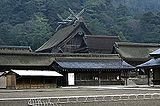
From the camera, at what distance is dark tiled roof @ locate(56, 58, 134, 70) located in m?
44.4

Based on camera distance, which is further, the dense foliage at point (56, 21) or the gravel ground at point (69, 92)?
the dense foliage at point (56, 21)

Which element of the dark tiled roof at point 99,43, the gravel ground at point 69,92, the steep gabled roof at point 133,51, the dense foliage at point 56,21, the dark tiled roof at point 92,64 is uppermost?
the dense foliage at point 56,21

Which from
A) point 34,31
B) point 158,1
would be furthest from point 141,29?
point 158,1

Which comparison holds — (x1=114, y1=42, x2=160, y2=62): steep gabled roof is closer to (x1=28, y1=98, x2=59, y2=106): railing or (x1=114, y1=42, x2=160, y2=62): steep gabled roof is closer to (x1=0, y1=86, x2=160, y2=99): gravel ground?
(x1=0, y1=86, x2=160, y2=99): gravel ground

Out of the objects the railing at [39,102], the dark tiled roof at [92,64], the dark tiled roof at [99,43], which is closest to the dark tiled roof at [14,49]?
the dark tiled roof at [92,64]

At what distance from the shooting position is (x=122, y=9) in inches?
3991

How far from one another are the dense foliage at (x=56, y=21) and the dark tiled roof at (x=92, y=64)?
3092 centimetres

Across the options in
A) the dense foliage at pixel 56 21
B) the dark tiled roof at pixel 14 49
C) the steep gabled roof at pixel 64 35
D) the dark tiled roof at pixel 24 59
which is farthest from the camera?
the dense foliage at pixel 56 21

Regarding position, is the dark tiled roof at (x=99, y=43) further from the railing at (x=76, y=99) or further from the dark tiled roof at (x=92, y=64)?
the railing at (x=76, y=99)

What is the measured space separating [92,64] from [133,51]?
12351 millimetres

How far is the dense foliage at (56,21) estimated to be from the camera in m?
79.6

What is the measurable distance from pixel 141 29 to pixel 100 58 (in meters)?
44.8

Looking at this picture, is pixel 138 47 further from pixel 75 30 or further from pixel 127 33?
pixel 127 33

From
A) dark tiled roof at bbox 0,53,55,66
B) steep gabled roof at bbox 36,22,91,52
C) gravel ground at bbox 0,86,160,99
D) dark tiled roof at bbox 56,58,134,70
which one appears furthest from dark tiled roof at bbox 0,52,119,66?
gravel ground at bbox 0,86,160,99
